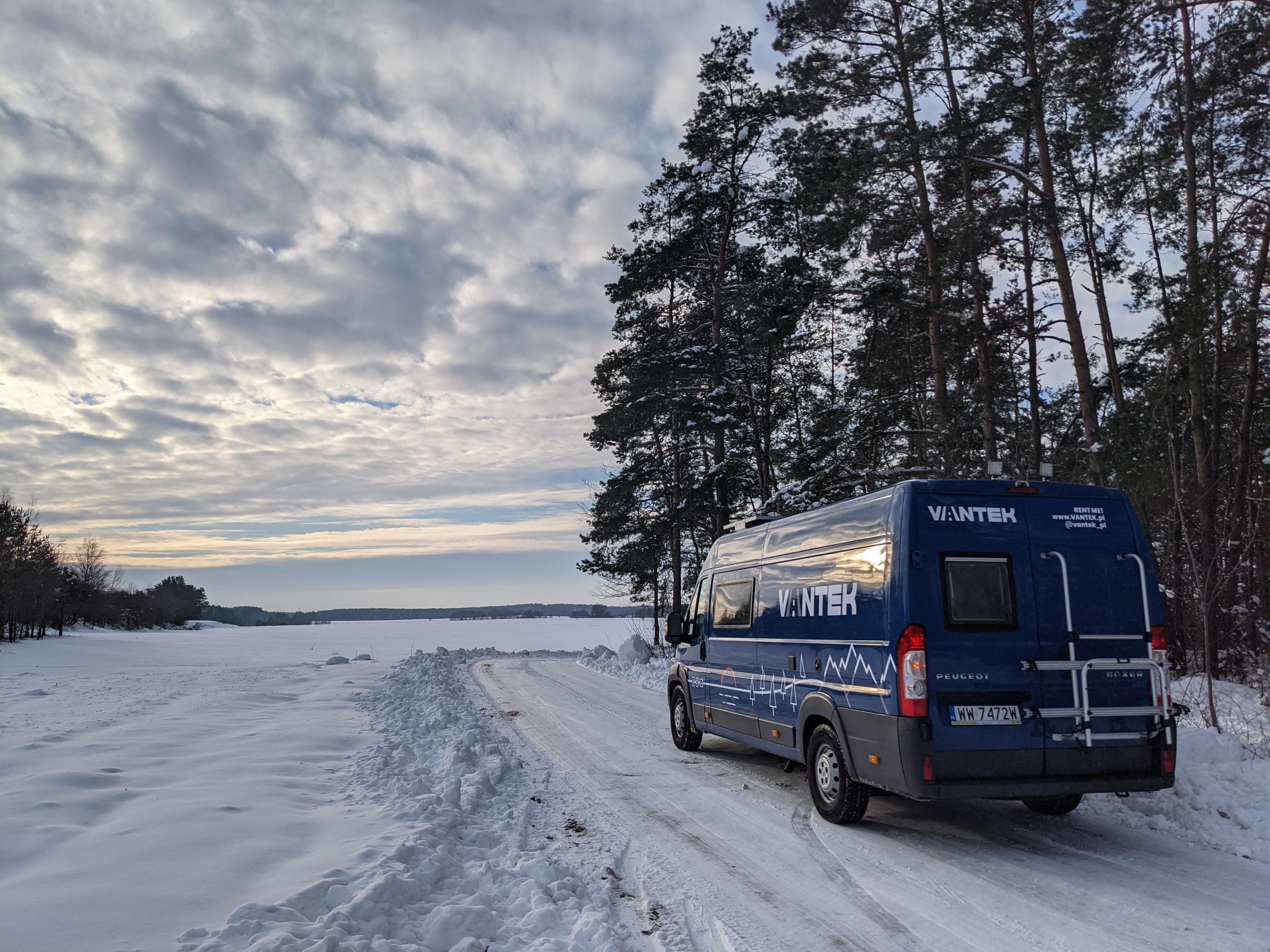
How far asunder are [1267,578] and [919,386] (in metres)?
7.35

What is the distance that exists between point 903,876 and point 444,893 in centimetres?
302

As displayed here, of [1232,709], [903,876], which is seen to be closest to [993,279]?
[1232,709]

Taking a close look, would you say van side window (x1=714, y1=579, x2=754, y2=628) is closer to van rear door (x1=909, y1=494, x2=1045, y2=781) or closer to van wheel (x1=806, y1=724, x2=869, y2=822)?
van wheel (x1=806, y1=724, x2=869, y2=822)

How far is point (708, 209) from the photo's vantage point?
23031 millimetres

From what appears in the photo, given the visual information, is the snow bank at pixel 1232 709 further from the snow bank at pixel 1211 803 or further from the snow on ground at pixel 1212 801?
the snow bank at pixel 1211 803

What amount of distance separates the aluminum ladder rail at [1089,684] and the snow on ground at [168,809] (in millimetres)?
4899

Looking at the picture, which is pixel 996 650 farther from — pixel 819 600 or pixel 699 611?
pixel 699 611

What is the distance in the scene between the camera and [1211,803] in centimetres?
652

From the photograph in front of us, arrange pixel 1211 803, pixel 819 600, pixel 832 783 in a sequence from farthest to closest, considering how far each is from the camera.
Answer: pixel 819 600 < pixel 832 783 < pixel 1211 803

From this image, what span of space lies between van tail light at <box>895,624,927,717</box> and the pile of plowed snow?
1235 cm

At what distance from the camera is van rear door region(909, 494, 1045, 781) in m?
5.62

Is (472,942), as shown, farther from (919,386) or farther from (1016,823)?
(919,386)

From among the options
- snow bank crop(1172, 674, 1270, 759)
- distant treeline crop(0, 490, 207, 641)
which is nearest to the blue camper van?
snow bank crop(1172, 674, 1270, 759)

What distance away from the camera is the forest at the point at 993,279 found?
1246 centimetres
